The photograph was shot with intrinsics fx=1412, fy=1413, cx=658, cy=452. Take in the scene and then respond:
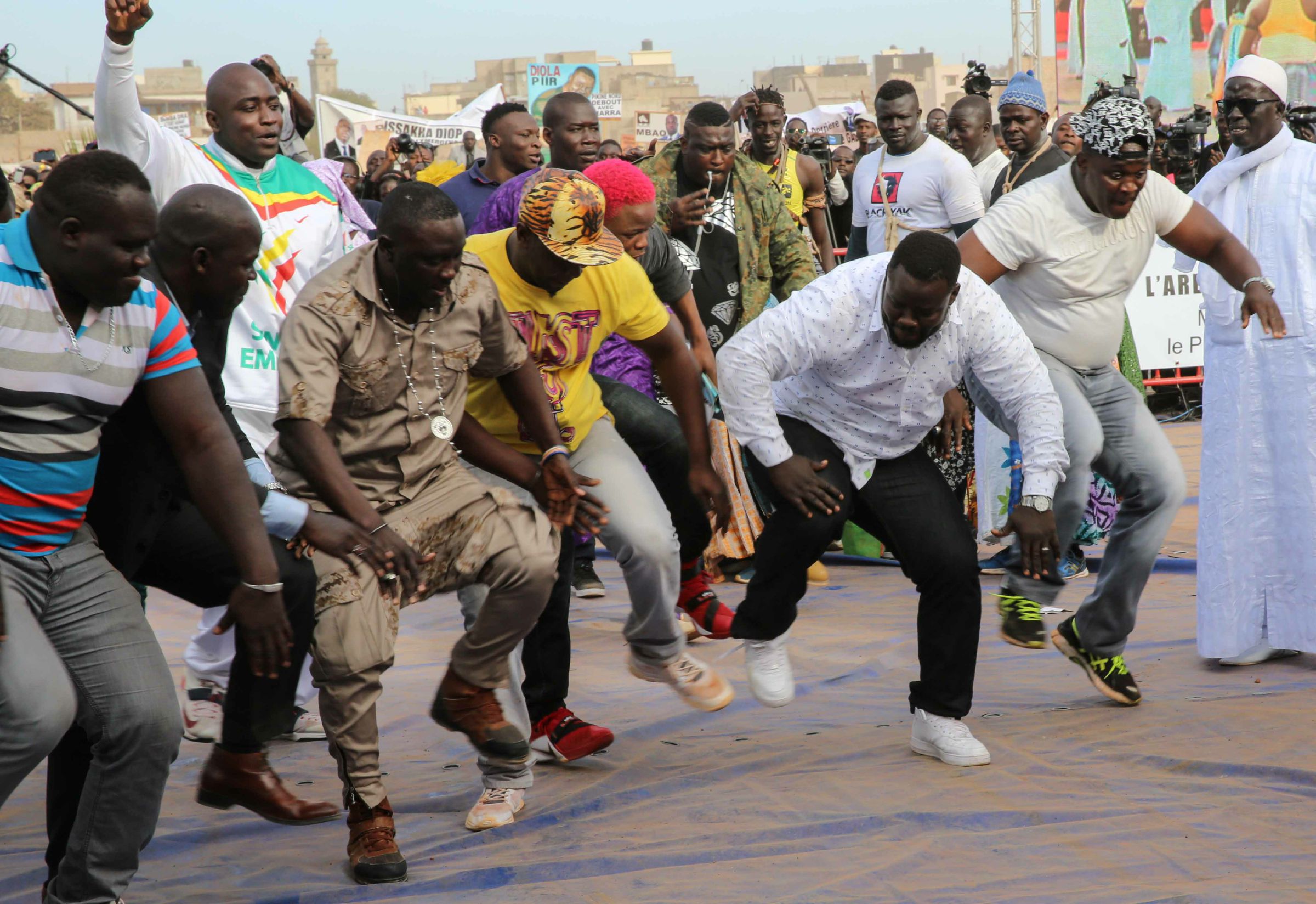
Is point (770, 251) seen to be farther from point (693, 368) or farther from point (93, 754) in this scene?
point (93, 754)

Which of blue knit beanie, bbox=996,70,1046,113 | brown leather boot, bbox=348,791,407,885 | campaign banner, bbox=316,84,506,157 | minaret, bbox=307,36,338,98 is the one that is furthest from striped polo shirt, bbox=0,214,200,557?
minaret, bbox=307,36,338,98

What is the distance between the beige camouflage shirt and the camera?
3561mm

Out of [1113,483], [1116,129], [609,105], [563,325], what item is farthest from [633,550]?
[609,105]

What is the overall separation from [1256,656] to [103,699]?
174 inches

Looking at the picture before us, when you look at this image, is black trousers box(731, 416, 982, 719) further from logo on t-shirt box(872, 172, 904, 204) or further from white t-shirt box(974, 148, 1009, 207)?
white t-shirt box(974, 148, 1009, 207)

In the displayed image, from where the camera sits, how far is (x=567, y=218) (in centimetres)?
400

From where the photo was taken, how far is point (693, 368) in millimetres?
4598

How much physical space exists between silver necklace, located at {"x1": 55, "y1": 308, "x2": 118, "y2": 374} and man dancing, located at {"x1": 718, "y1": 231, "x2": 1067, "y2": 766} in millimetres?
1962

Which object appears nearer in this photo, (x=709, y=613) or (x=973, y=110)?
(x=709, y=613)

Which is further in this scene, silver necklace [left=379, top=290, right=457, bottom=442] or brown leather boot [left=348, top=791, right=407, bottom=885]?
silver necklace [left=379, top=290, right=457, bottom=442]

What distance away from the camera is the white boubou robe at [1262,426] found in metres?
5.43

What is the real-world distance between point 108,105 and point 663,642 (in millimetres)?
2516

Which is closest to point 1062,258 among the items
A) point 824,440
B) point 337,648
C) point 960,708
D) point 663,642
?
point 824,440

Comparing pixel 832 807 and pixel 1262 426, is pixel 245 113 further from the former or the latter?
pixel 1262 426
